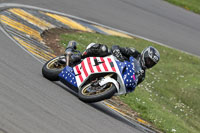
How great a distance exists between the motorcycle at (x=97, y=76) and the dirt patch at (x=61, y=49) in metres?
1.36

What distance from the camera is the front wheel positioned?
26.9 feet

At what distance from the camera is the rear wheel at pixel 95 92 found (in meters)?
8.22

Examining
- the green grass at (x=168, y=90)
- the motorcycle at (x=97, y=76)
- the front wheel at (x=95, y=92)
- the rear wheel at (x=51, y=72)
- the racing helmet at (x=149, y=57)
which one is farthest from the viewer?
the green grass at (x=168, y=90)

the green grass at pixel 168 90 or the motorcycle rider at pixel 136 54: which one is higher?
the motorcycle rider at pixel 136 54

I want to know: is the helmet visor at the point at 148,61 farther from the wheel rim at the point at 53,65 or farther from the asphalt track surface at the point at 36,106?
the wheel rim at the point at 53,65

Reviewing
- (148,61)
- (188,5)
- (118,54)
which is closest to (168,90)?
(148,61)

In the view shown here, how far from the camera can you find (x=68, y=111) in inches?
287

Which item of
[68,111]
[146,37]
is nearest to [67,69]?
[68,111]

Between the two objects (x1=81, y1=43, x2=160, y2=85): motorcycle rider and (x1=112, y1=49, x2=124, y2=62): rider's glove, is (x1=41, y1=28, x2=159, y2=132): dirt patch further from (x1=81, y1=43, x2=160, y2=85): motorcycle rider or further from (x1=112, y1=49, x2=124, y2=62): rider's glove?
(x1=112, y1=49, x2=124, y2=62): rider's glove

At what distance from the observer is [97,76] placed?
8.90 m

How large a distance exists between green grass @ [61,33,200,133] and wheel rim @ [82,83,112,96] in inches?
85.4

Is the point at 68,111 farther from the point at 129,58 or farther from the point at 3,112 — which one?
the point at 129,58

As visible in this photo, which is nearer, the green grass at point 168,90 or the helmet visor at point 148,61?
the helmet visor at point 148,61

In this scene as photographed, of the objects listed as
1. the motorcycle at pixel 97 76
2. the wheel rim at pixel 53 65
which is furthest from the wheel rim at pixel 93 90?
the wheel rim at pixel 53 65
